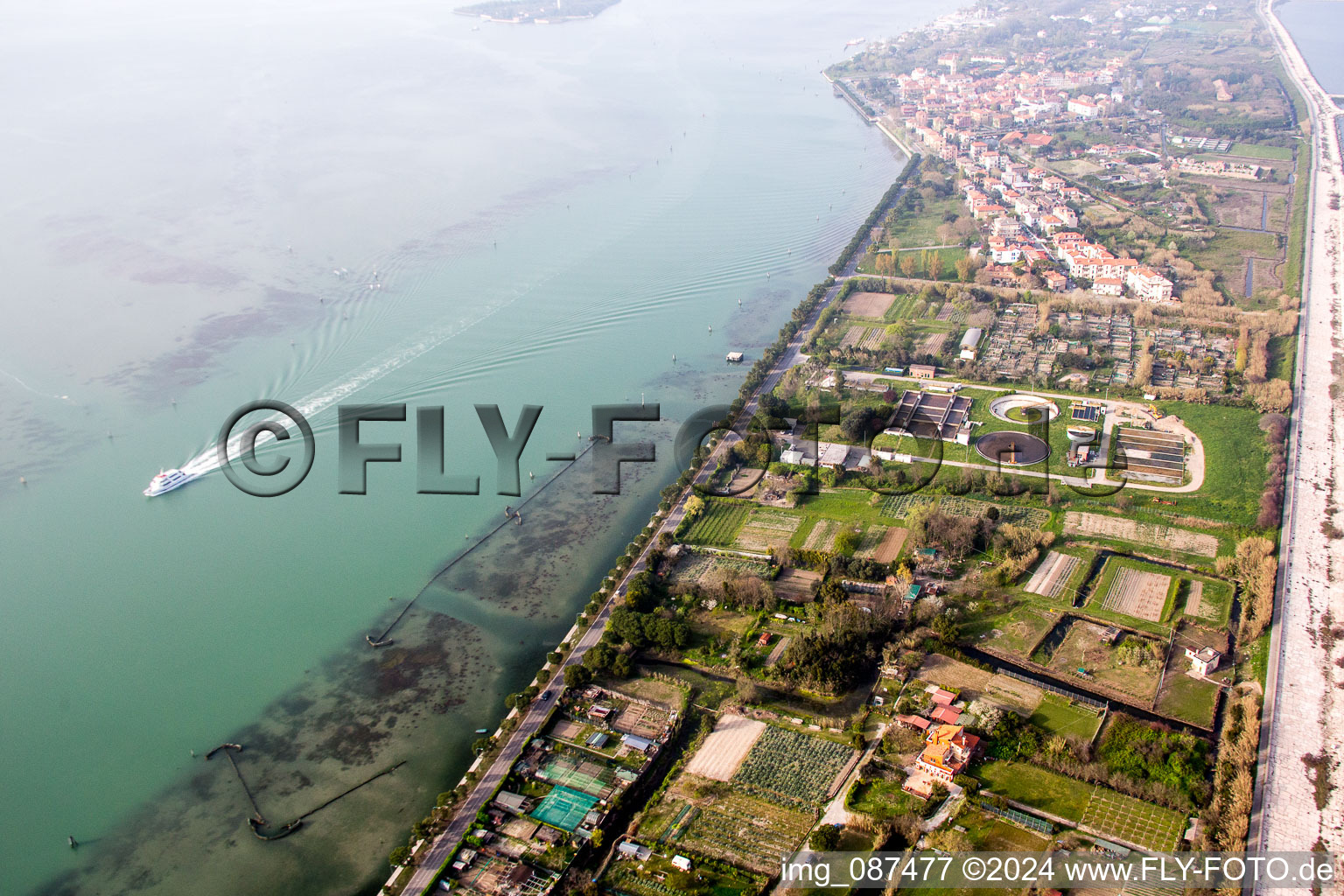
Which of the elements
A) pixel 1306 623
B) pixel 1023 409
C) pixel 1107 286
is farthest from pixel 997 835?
pixel 1107 286

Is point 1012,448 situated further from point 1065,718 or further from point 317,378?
point 317,378

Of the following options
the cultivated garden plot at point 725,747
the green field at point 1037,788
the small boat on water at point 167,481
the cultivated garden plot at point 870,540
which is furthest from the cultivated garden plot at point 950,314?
the small boat on water at point 167,481

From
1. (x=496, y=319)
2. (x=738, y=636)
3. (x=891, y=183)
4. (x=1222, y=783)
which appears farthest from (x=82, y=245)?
(x=1222, y=783)

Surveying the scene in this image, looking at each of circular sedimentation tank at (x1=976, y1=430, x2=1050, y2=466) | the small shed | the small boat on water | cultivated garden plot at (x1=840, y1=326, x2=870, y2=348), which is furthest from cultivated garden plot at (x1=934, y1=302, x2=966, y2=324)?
the small boat on water

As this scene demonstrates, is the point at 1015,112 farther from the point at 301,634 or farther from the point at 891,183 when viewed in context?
the point at 301,634

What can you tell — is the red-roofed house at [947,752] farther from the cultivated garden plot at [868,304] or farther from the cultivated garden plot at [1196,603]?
the cultivated garden plot at [868,304]

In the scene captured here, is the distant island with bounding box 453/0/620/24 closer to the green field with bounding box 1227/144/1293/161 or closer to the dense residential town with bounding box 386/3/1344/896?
the green field with bounding box 1227/144/1293/161
